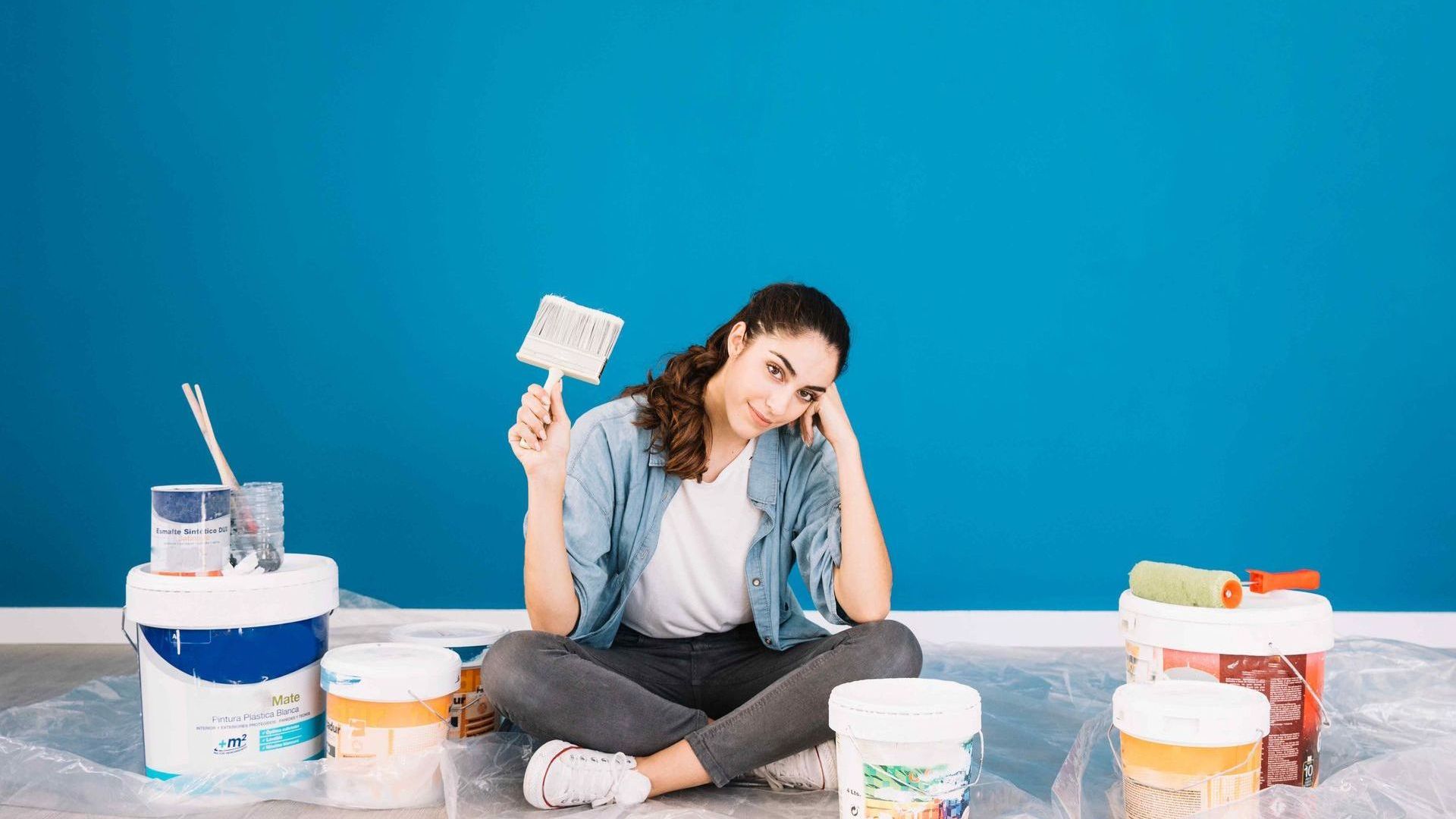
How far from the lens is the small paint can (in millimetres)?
1594

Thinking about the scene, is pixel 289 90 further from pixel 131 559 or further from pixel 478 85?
pixel 131 559

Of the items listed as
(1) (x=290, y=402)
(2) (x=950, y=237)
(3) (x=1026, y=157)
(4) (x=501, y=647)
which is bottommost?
(4) (x=501, y=647)

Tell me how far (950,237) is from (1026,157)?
242mm

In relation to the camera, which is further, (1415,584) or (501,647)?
(1415,584)

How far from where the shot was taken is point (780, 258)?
264 cm

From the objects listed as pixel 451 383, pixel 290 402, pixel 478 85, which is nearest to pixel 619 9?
pixel 478 85

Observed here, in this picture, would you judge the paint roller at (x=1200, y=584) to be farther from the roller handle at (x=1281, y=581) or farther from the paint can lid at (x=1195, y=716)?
the paint can lid at (x=1195, y=716)

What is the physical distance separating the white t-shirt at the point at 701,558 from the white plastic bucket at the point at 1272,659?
577mm

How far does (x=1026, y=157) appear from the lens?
2631 millimetres

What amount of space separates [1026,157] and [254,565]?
71.3 inches

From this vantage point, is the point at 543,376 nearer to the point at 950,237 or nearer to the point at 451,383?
the point at 451,383

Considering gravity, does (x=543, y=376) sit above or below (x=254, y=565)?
above

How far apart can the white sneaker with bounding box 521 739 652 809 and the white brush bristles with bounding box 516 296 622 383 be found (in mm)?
481

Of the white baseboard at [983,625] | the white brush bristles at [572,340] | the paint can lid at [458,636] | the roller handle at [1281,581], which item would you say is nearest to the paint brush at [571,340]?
the white brush bristles at [572,340]
